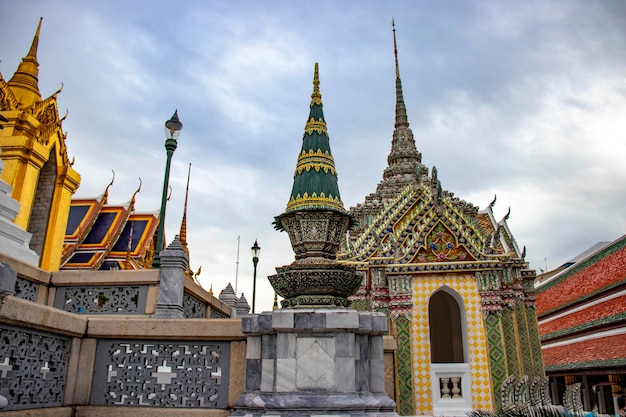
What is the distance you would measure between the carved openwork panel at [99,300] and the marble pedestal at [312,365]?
3059mm

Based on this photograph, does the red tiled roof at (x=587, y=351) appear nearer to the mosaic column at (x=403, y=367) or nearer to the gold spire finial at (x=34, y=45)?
the mosaic column at (x=403, y=367)

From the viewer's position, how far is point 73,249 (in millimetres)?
19797

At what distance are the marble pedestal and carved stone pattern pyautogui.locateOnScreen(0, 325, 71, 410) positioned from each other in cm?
205

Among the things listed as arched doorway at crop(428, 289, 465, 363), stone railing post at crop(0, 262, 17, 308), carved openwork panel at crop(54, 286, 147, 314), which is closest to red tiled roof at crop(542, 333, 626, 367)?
arched doorway at crop(428, 289, 465, 363)

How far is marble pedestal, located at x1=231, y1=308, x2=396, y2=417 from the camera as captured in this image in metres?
5.47

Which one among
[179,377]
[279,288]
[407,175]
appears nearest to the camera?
[179,377]

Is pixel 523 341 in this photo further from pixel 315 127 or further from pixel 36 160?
pixel 36 160

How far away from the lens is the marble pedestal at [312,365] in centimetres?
547

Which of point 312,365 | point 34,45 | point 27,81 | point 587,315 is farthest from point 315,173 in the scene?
point 587,315

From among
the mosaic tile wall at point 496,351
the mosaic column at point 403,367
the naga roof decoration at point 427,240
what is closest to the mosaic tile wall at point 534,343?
the naga roof decoration at point 427,240

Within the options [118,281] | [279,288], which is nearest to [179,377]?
[279,288]

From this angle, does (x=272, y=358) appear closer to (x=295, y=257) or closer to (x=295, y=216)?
(x=295, y=257)

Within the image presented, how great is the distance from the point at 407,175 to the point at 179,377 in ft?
71.4

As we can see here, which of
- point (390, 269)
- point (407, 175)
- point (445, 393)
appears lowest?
point (445, 393)
